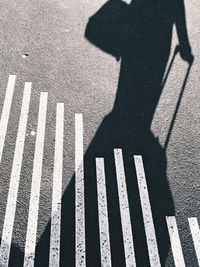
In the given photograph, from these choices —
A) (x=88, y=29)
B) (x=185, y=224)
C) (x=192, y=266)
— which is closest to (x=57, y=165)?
(x=185, y=224)

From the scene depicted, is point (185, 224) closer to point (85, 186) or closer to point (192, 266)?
point (192, 266)

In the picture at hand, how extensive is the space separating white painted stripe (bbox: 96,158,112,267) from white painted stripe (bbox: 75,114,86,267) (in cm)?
32

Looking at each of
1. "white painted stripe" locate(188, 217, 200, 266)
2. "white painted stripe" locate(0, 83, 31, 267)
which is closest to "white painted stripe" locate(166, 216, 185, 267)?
"white painted stripe" locate(188, 217, 200, 266)

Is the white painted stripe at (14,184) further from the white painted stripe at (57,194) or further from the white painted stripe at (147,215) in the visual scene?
the white painted stripe at (147,215)

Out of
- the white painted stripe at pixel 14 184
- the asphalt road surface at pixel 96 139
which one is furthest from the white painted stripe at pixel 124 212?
the white painted stripe at pixel 14 184

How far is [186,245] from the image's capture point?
219 inches

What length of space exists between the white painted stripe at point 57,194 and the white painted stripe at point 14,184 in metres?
0.71

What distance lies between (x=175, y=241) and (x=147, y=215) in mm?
663

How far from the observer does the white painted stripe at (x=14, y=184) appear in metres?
5.23

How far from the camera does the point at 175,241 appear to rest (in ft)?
18.2

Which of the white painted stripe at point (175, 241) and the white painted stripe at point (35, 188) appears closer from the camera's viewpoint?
the white painted stripe at point (35, 188)

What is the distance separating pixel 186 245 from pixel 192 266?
36 centimetres

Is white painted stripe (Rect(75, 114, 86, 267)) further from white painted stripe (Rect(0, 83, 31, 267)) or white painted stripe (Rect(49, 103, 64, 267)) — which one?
white painted stripe (Rect(0, 83, 31, 267))

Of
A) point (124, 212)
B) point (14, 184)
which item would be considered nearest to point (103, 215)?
point (124, 212)
